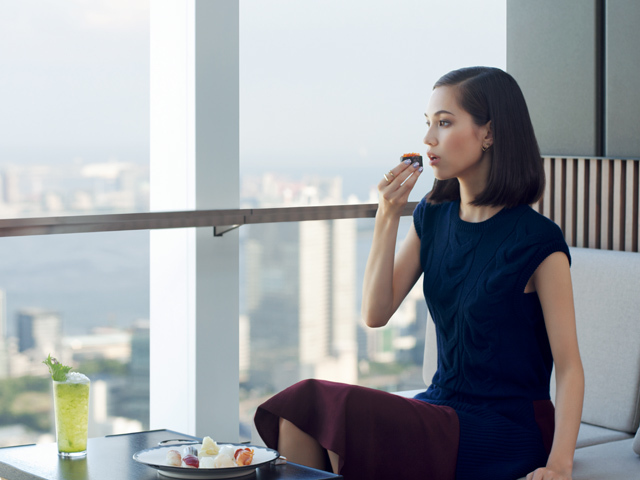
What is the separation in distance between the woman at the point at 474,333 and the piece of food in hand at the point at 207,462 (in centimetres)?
14

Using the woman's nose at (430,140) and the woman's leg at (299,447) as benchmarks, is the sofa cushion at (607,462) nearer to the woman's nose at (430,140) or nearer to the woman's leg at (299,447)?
the woman's leg at (299,447)

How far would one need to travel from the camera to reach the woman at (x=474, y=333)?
1652 mm

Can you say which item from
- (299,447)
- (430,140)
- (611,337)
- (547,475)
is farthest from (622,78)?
(299,447)

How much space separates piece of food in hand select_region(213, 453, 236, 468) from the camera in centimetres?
156

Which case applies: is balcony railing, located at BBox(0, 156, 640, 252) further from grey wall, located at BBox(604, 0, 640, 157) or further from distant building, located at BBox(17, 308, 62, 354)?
distant building, located at BBox(17, 308, 62, 354)

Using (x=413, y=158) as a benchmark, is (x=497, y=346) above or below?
below

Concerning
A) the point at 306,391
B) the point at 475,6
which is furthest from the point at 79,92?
the point at 475,6

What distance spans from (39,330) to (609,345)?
65.0 inches

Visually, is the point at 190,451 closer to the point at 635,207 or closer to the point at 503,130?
the point at 503,130

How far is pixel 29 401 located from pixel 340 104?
1.51m

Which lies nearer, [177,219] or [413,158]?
[413,158]

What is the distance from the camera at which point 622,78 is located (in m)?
Answer: 2.83

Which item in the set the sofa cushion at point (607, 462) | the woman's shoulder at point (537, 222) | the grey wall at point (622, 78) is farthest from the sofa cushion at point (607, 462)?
Result: the grey wall at point (622, 78)

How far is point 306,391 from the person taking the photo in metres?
1.67
